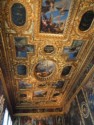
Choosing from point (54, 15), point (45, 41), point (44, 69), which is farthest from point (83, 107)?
point (54, 15)

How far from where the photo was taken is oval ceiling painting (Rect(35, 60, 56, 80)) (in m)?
11.2

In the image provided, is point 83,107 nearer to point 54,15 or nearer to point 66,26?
point 66,26

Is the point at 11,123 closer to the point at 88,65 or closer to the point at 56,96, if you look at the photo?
the point at 56,96

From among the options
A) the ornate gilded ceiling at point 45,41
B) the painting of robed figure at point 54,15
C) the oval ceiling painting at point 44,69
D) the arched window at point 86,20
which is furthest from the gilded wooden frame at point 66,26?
the oval ceiling painting at point 44,69

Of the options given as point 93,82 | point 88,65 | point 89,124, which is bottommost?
point 89,124

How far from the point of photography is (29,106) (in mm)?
17875

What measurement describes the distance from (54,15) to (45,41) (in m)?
1.89

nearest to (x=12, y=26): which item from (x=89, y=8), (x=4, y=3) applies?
(x=4, y=3)

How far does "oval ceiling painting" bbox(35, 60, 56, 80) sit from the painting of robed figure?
3.27 metres

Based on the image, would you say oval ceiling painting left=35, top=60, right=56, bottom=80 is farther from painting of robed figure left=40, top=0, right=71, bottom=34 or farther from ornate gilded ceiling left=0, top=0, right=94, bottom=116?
painting of robed figure left=40, top=0, right=71, bottom=34

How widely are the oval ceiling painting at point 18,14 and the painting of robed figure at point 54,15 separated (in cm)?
91

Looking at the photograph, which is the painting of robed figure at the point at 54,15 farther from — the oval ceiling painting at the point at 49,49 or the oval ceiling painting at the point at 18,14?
the oval ceiling painting at the point at 49,49

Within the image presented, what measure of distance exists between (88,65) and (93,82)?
3.97ft

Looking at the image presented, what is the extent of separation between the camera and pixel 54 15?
760 centimetres
